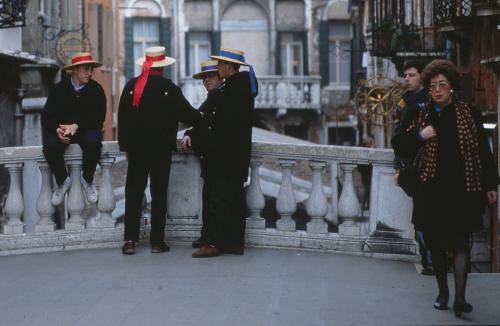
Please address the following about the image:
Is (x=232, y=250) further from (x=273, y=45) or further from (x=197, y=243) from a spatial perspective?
(x=273, y=45)

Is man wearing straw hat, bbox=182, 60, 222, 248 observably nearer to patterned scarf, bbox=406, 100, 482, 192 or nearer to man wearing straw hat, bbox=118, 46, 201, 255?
man wearing straw hat, bbox=118, 46, 201, 255

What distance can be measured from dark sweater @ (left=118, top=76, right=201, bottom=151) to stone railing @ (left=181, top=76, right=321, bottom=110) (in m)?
28.4

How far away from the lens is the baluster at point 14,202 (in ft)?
32.3

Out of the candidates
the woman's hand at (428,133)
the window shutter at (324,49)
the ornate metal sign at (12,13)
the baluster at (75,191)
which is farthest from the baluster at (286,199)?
the window shutter at (324,49)

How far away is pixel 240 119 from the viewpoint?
9.45m

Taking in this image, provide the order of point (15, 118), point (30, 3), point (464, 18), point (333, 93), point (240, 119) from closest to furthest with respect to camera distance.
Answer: point (240, 119), point (464, 18), point (15, 118), point (30, 3), point (333, 93)

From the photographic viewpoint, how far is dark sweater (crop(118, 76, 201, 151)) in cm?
955

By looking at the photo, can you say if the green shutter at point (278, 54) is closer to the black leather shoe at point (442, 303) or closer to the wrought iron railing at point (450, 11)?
the wrought iron railing at point (450, 11)

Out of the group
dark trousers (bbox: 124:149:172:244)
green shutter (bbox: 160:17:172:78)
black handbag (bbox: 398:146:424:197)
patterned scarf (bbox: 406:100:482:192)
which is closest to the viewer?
patterned scarf (bbox: 406:100:482:192)

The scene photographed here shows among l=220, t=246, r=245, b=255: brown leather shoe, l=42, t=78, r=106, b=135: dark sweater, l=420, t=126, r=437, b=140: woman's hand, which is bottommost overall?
l=220, t=246, r=245, b=255: brown leather shoe

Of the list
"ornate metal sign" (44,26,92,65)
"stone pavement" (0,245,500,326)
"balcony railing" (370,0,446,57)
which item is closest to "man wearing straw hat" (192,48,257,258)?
"stone pavement" (0,245,500,326)

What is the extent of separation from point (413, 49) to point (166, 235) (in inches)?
328

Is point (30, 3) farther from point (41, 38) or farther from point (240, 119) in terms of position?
point (240, 119)

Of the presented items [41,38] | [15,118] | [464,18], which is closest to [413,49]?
[464,18]
